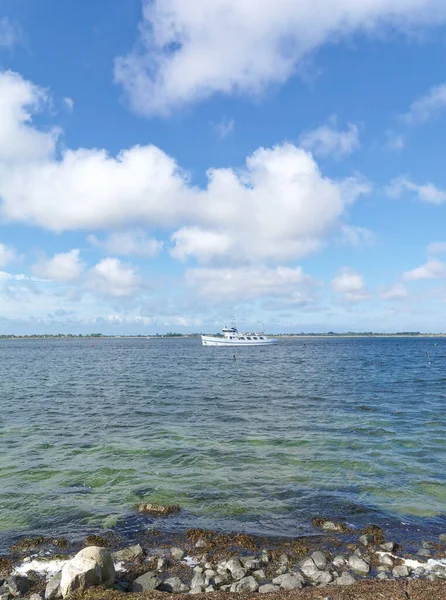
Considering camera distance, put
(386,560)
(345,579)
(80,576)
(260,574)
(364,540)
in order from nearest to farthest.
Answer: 1. (80,576)
2. (345,579)
3. (260,574)
4. (386,560)
5. (364,540)

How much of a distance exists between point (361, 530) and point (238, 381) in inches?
1836

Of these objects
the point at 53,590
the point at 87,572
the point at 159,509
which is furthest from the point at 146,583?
the point at 159,509

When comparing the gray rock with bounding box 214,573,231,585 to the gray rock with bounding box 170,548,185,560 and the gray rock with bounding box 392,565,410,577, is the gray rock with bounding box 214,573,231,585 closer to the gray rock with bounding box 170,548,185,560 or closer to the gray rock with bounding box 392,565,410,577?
the gray rock with bounding box 170,548,185,560

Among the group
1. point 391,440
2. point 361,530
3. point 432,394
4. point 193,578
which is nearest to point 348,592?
point 193,578

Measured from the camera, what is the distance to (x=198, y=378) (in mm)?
64062

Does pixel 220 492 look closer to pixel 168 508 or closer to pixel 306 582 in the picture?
pixel 168 508

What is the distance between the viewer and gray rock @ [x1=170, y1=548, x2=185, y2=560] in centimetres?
1229

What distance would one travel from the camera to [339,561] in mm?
11898

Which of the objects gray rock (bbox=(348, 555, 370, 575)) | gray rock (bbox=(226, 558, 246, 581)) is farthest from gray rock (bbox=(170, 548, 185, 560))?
gray rock (bbox=(348, 555, 370, 575))

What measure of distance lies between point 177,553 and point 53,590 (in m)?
3.57

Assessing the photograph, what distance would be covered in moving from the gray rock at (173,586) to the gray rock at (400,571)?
5455 millimetres

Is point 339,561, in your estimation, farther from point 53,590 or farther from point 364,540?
point 53,590

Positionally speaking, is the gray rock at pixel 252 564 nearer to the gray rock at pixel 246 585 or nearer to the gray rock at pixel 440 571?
the gray rock at pixel 246 585

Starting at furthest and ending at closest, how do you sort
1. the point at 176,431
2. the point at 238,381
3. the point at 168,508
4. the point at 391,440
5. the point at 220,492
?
1. the point at 238,381
2. the point at 176,431
3. the point at 391,440
4. the point at 220,492
5. the point at 168,508
